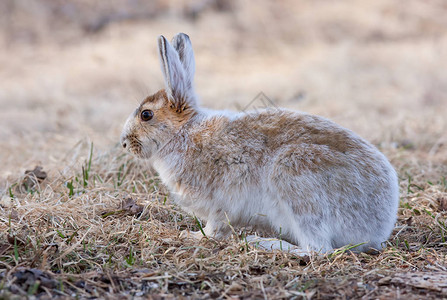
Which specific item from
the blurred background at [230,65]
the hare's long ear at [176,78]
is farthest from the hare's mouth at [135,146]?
the blurred background at [230,65]

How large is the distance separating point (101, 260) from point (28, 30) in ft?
42.6

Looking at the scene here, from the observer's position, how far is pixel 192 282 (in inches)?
119

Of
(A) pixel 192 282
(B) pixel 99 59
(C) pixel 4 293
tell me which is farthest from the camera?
(B) pixel 99 59

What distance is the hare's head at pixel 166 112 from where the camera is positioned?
13.6 ft

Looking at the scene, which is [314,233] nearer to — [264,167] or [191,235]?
[264,167]

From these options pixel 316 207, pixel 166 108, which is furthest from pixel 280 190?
pixel 166 108

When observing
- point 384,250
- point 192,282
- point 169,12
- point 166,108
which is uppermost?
point 169,12

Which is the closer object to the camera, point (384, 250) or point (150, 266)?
point (150, 266)

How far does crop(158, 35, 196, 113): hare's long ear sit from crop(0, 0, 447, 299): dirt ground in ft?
2.21

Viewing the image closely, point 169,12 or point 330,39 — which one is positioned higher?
point 169,12

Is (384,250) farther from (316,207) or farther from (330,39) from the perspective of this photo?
(330,39)

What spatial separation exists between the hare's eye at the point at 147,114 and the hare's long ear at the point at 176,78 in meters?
0.18

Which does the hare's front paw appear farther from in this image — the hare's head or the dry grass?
the hare's head

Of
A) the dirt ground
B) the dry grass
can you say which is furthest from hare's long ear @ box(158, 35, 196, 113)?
the dry grass
